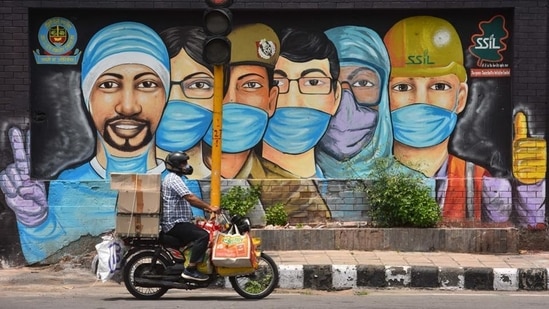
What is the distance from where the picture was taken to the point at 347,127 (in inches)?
512

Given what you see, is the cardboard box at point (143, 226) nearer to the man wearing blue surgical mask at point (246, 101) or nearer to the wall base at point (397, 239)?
the wall base at point (397, 239)

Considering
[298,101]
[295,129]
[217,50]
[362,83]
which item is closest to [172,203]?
[217,50]

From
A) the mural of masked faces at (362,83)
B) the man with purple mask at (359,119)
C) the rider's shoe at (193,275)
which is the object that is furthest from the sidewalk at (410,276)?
the mural of masked faces at (362,83)

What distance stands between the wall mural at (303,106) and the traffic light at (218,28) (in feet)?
10.1

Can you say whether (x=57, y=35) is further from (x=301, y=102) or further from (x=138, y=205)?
(x=138, y=205)

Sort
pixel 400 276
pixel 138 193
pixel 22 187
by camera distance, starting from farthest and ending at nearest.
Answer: pixel 22 187, pixel 400 276, pixel 138 193

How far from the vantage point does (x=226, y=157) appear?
12.9 metres

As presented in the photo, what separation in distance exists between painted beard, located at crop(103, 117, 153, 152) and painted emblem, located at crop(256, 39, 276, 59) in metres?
2.05

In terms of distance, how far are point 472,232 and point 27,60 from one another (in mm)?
7000

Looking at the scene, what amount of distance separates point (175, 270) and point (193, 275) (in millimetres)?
211

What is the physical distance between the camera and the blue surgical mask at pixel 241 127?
12.9 metres

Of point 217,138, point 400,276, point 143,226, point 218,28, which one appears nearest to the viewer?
point 143,226

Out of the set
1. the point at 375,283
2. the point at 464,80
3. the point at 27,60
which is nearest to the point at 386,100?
the point at 464,80

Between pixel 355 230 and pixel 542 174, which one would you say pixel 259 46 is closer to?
pixel 355 230
